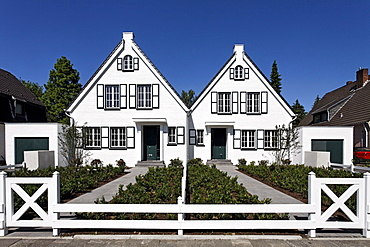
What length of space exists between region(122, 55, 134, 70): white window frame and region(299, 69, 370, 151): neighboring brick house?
21001 millimetres

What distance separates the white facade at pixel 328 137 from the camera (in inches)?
631

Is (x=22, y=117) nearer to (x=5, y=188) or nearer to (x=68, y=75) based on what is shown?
(x=68, y=75)

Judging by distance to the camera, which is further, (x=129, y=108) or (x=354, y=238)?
(x=129, y=108)

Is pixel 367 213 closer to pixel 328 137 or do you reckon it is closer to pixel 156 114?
pixel 328 137

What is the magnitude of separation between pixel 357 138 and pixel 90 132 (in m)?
24.6

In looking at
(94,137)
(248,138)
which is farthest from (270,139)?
(94,137)

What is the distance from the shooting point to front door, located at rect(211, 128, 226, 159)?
1789cm

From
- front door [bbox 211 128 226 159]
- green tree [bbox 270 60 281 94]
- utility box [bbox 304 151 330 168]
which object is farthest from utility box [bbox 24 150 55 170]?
green tree [bbox 270 60 281 94]

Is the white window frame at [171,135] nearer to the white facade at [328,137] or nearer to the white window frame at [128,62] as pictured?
the white window frame at [128,62]

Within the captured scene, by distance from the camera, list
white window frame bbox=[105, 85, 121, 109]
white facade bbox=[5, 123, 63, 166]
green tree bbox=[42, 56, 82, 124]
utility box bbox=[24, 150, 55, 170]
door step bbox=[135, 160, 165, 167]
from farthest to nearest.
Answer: green tree bbox=[42, 56, 82, 124], white window frame bbox=[105, 85, 121, 109], door step bbox=[135, 160, 165, 167], white facade bbox=[5, 123, 63, 166], utility box bbox=[24, 150, 55, 170]

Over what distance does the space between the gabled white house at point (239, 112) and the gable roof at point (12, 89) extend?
18.9 m

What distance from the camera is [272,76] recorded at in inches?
1602

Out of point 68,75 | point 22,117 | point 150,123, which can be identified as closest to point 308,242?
point 150,123

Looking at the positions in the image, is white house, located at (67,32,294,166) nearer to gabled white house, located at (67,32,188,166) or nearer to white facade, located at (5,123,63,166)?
gabled white house, located at (67,32,188,166)
